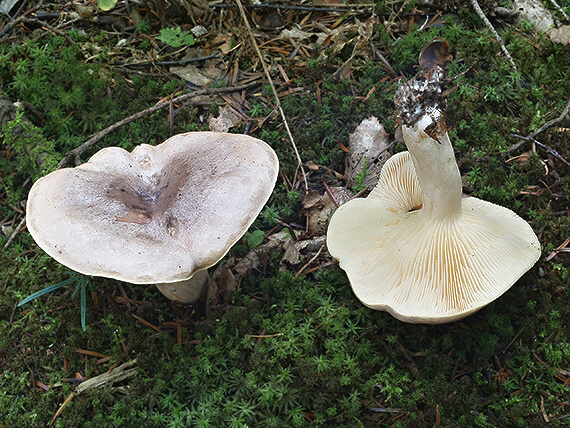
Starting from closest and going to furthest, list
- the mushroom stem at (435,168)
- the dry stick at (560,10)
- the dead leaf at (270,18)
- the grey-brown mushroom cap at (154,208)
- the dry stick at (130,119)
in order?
the grey-brown mushroom cap at (154,208)
the mushroom stem at (435,168)
the dry stick at (130,119)
the dry stick at (560,10)
the dead leaf at (270,18)

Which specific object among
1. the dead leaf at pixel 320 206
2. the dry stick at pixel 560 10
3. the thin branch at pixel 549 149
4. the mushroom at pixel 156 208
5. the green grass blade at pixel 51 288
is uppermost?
the dry stick at pixel 560 10

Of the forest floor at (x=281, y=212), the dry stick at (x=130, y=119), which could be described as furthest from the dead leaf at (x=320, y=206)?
the dry stick at (x=130, y=119)

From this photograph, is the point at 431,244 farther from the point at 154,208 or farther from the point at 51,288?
the point at 51,288

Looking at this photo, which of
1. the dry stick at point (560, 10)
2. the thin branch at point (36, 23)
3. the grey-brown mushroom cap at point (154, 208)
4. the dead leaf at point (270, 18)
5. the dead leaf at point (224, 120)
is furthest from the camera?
the dead leaf at point (270, 18)

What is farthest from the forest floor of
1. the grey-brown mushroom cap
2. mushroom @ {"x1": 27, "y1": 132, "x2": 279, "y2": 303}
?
the grey-brown mushroom cap

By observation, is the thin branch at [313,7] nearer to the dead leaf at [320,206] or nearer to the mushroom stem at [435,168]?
the dead leaf at [320,206]

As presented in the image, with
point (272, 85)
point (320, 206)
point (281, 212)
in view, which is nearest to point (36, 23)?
point (272, 85)

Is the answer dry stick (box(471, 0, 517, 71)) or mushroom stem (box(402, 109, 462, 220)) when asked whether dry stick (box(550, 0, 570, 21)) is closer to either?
dry stick (box(471, 0, 517, 71))
